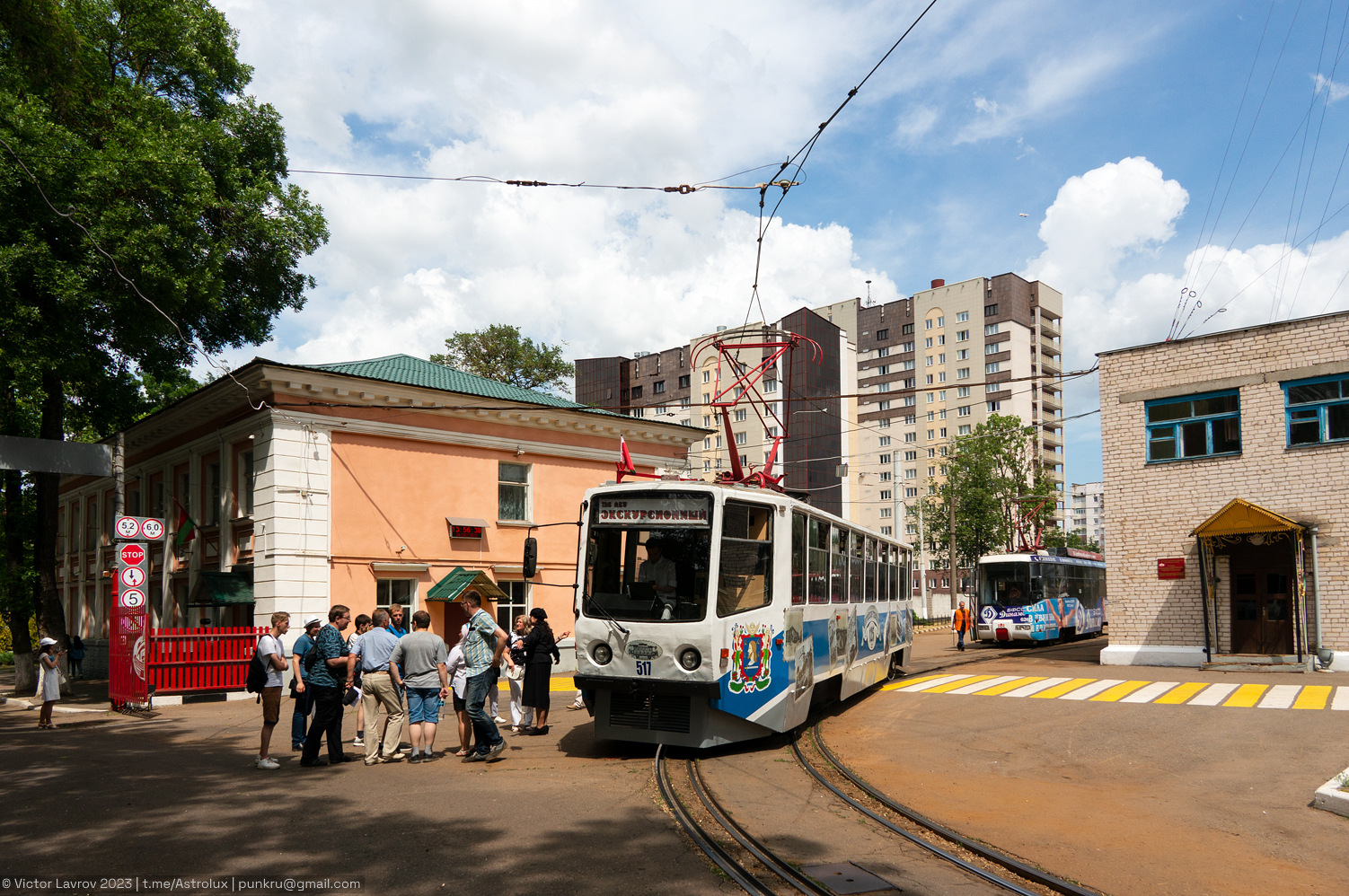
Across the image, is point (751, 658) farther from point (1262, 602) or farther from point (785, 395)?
point (785, 395)

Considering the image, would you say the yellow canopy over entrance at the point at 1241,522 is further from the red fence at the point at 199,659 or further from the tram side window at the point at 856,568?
the red fence at the point at 199,659

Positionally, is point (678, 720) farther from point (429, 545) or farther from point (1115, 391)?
point (1115, 391)

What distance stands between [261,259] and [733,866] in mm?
20215

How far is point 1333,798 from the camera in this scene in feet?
27.1

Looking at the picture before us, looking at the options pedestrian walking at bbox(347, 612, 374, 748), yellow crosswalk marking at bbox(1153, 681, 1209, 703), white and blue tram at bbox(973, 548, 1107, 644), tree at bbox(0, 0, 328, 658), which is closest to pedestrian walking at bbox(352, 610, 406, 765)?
pedestrian walking at bbox(347, 612, 374, 748)

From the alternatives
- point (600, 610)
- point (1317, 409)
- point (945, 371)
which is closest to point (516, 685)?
point (600, 610)

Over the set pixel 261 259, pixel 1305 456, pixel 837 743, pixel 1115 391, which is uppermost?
pixel 261 259

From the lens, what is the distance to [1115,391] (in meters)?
22.5

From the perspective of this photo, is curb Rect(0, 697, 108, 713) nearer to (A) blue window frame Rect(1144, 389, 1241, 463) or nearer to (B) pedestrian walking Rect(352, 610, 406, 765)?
(B) pedestrian walking Rect(352, 610, 406, 765)

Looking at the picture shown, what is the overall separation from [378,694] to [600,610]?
2.62m

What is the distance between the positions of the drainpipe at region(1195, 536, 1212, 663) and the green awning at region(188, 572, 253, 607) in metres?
20.4

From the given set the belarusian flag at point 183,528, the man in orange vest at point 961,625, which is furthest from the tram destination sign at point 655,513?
the man in orange vest at point 961,625

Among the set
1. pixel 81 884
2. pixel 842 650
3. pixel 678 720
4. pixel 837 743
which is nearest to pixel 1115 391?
pixel 842 650

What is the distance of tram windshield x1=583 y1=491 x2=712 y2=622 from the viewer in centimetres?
1023
